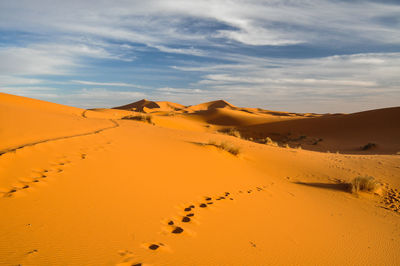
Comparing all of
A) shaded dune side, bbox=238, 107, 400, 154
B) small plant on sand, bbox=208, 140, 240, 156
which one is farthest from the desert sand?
shaded dune side, bbox=238, 107, 400, 154

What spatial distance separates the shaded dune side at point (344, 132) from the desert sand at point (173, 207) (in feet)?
41.9

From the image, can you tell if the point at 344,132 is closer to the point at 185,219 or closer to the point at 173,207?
the point at 173,207

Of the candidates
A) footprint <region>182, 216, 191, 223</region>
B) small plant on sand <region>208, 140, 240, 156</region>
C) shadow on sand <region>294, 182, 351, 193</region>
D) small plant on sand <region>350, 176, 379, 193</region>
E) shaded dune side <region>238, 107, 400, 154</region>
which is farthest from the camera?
shaded dune side <region>238, 107, 400, 154</region>

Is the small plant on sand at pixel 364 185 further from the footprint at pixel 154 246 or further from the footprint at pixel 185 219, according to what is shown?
the footprint at pixel 154 246

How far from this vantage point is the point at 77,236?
7.91 ft

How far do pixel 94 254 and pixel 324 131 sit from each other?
93.1 feet

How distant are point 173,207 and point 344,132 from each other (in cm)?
2618

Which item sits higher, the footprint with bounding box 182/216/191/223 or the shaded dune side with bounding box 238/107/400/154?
the shaded dune side with bounding box 238/107/400/154

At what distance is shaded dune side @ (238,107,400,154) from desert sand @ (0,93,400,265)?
1276 centimetres

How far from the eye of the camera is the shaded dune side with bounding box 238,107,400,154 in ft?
63.1

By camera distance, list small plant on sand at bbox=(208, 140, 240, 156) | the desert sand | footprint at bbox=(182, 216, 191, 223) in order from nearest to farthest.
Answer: the desert sand → footprint at bbox=(182, 216, 191, 223) → small plant on sand at bbox=(208, 140, 240, 156)

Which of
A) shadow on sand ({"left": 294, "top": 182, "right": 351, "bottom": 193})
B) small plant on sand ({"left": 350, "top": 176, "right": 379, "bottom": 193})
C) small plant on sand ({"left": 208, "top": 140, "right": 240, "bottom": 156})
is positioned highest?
small plant on sand ({"left": 208, "top": 140, "right": 240, "bottom": 156})

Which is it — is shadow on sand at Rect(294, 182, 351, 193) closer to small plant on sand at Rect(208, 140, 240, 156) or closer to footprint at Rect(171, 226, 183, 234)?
small plant on sand at Rect(208, 140, 240, 156)

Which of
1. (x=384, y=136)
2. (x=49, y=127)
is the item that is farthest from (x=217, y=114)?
(x=49, y=127)
